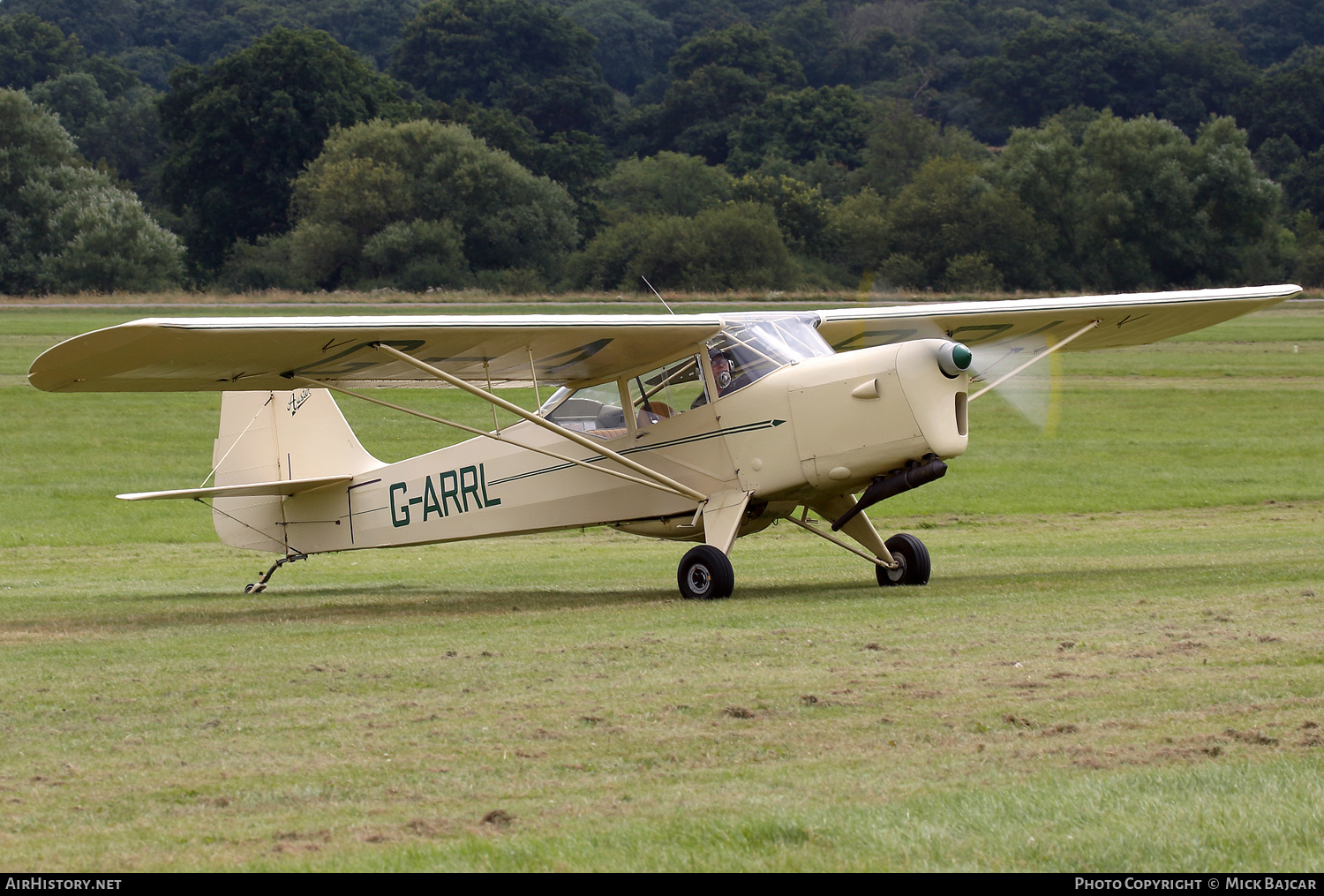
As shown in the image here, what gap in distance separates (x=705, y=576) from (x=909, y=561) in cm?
207

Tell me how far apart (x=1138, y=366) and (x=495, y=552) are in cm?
2945

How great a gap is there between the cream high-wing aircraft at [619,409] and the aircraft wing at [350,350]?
3cm

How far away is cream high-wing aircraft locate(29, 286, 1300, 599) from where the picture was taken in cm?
1223

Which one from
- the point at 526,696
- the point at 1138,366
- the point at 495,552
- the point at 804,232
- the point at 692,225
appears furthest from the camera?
the point at 804,232

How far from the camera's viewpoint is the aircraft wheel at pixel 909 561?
13688 mm

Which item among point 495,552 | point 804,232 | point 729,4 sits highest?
point 729,4

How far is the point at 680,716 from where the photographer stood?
7.41 m

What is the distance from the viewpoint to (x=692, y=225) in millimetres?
68188

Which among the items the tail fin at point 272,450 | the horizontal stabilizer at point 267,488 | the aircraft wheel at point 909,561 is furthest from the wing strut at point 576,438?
the tail fin at point 272,450

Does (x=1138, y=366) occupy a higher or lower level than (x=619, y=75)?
lower

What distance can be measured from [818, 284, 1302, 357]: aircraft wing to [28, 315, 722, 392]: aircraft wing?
92.6 inches

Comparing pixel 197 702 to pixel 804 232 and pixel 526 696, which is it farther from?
pixel 804 232
